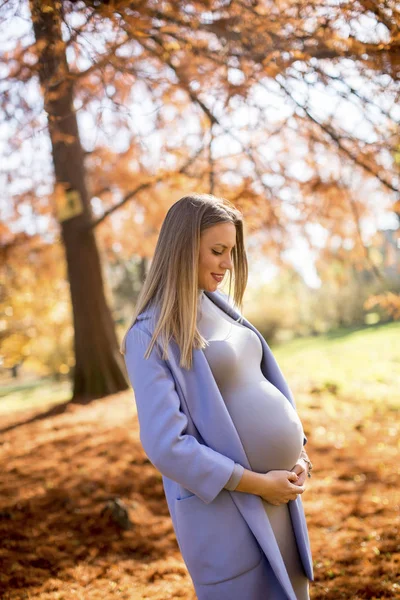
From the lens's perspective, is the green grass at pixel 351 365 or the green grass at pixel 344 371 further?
the green grass at pixel 351 365

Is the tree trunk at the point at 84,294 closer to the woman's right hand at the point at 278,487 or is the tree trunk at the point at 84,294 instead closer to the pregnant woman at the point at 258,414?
the pregnant woman at the point at 258,414

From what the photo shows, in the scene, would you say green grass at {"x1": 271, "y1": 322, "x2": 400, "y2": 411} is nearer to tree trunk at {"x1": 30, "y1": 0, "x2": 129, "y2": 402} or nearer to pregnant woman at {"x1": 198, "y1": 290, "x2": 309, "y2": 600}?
tree trunk at {"x1": 30, "y1": 0, "x2": 129, "y2": 402}

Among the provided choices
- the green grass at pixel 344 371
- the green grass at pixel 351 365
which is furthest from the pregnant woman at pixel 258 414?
the green grass at pixel 351 365

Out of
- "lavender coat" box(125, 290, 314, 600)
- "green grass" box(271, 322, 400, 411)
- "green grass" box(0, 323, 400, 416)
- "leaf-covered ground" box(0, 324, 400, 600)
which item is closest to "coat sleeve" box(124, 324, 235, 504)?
"lavender coat" box(125, 290, 314, 600)

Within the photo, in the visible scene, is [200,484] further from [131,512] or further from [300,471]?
[131,512]

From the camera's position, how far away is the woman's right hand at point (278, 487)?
180 centimetres

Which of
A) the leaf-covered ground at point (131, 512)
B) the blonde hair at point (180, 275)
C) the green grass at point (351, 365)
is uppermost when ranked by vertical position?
the blonde hair at point (180, 275)

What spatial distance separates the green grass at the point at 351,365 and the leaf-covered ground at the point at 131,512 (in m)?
0.98

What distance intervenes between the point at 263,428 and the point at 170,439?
0.38m

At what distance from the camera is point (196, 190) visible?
5.48 meters

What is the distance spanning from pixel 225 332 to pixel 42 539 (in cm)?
256

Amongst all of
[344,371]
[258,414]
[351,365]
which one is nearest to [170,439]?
[258,414]

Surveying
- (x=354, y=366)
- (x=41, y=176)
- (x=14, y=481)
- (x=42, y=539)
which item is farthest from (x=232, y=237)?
(x=354, y=366)

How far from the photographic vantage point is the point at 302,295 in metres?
17.5
